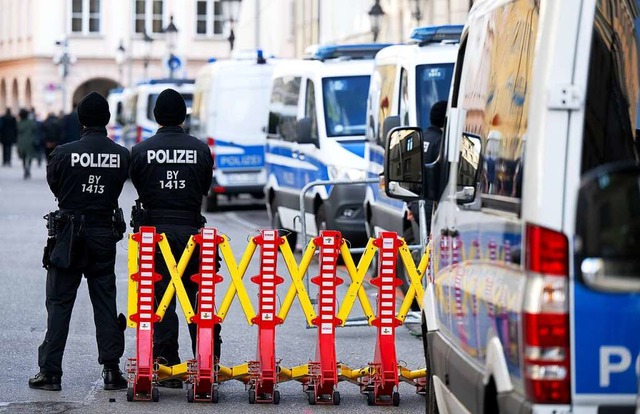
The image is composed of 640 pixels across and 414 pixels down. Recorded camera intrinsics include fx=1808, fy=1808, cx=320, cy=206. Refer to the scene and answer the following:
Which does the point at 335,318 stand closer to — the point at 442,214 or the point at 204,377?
the point at 204,377

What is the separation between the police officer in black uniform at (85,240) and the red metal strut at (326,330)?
1196mm

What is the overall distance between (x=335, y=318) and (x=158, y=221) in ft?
4.00

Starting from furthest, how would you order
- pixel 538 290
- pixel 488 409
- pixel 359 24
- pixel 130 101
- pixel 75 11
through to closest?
1. pixel 75 11
2. pixel 130 101
3. pixel 359 24
4. pixel 488 409
5. pixel 538 290

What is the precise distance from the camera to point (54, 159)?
10.4m

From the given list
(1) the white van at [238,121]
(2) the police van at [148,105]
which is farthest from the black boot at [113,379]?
(2) the police van at [148,105]

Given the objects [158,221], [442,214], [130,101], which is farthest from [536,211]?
[130,101]

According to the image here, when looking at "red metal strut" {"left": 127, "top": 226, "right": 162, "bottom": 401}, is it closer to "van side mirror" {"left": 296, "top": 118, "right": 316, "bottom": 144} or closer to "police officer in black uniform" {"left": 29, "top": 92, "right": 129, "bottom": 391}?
"police officer in black uniform" {"left": 29, "top": 92, "right": 129, "bottom": 391}

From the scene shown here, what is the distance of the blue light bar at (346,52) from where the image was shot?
21.3 m

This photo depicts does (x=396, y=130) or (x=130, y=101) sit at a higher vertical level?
(x=396, y=130)

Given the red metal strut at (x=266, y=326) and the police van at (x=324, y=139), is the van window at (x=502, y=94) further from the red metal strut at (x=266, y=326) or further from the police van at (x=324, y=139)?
the police van at (x=324, y=139)

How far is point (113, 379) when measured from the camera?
34.3 ft

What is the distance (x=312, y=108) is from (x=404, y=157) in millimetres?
13344

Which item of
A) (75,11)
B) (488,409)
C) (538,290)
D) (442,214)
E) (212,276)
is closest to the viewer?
(538,290)

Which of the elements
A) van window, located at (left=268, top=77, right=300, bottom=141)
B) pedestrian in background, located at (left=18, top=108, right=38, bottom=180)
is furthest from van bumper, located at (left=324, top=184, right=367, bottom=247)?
pedestrian in background, located at (left=18, top=108, right=38, bottom=180)
